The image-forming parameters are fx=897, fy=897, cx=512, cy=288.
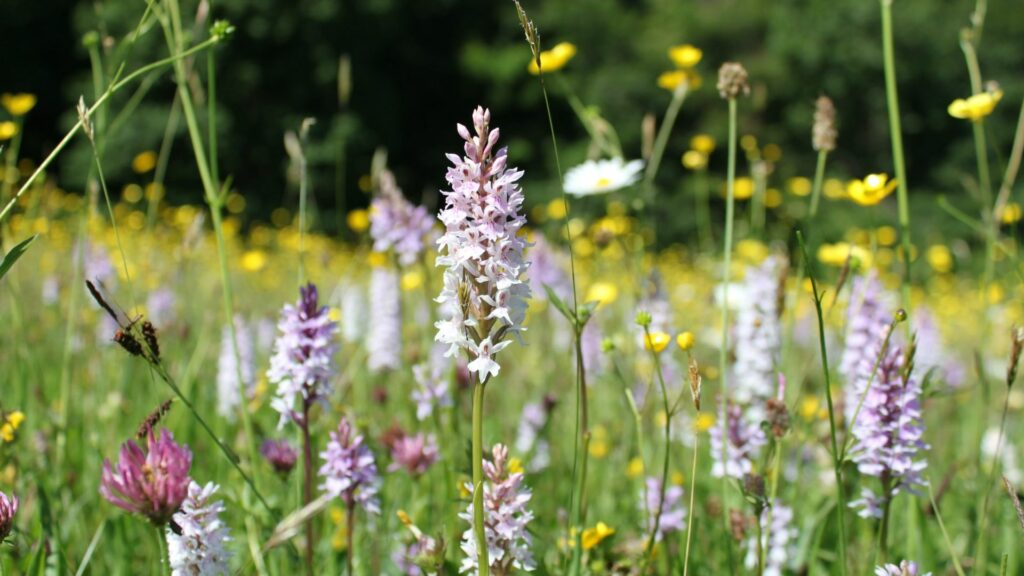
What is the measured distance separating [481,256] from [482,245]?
0.01 m

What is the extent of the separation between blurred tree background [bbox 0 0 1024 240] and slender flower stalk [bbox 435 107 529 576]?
15.4m

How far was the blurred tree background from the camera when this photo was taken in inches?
652

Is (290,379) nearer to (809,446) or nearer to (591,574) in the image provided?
(591,574)

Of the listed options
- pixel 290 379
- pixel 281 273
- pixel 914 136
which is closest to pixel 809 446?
pixel 290 379

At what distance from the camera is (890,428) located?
1.16m

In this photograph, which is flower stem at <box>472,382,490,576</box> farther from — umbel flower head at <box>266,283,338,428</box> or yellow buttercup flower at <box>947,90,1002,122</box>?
yellow buttercup flower at <box>947,90,1002,122</box>

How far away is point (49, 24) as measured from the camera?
17500 millimetres

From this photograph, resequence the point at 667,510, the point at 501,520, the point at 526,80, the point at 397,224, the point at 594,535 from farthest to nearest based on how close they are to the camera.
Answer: the point at 526,80, the point at 397,224, the point at 667,510, the point at 594,535, the point at 501,520

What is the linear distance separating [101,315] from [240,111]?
1417 centimetres

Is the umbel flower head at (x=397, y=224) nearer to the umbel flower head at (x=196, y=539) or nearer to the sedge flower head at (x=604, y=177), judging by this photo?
the sedge flower head at (x=604, y=177)

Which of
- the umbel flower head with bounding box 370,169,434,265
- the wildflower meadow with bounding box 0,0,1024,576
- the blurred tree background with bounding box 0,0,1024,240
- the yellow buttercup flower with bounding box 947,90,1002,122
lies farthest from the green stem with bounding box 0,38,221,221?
the blurred tree background with bounding box 0,0,1024,240

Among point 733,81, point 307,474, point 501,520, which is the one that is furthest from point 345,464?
point 733,81

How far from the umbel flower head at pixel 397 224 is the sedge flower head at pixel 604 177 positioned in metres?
0.35

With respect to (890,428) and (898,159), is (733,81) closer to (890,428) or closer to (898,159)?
(898,159)
